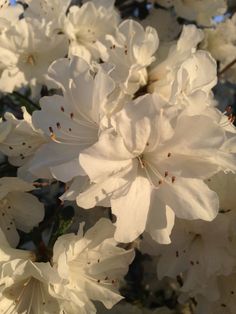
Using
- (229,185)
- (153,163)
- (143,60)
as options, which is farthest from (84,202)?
(143,60)

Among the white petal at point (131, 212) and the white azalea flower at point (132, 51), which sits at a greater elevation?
the white azalea flower at point (132, 51)

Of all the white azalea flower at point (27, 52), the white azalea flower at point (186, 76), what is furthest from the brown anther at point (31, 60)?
the white azalea flower at point (186, 76)

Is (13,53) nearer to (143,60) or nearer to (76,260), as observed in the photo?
(143,60)

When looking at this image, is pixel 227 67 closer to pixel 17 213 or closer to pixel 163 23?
pixel 163 23

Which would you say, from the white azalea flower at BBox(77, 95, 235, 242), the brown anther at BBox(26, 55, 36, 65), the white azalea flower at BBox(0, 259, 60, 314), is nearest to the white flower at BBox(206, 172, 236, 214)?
the white azalea flower at BBox(77, 95, 235, 242)

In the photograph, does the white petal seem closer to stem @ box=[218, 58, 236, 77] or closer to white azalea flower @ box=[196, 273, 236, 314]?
white azalea flower @ box=[196, 273, 236, 314]

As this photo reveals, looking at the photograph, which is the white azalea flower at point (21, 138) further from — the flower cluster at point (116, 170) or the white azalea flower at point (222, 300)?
the white azalea flower at point (222, 300)
